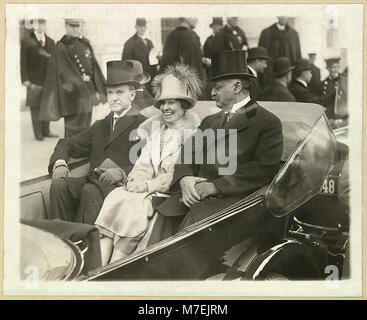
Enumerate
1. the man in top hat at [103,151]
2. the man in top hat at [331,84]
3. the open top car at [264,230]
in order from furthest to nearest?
1. the man in top hat at [331,84]
2. the man in top hat at [103,151]
3. the open top car at [264,230]

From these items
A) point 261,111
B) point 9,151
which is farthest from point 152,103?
point 9,151

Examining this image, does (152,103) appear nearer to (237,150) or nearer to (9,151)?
(237,150)

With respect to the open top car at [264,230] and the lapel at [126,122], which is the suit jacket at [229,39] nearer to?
the open top car at [264,230]

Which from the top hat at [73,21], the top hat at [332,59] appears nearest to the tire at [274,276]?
the top hat at [332,59]

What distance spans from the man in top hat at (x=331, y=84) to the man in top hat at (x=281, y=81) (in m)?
0.24

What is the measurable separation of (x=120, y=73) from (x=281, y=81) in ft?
3.73

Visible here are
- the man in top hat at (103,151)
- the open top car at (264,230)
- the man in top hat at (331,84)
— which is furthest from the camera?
the man in top hat at (331,84)

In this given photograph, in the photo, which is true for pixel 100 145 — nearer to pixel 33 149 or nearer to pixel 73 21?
pixel 33 149

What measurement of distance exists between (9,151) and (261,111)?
179cm

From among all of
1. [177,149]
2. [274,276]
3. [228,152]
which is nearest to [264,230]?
[274,276]

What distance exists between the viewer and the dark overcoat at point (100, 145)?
3832 mm

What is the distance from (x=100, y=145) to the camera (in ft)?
12.6

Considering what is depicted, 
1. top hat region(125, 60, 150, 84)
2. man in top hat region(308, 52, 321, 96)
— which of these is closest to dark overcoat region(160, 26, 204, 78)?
top hat region(125, 60, 150, 84)

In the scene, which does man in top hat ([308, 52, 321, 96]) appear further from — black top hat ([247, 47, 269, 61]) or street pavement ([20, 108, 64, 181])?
street pavement ([20, 108, 64, 181])
